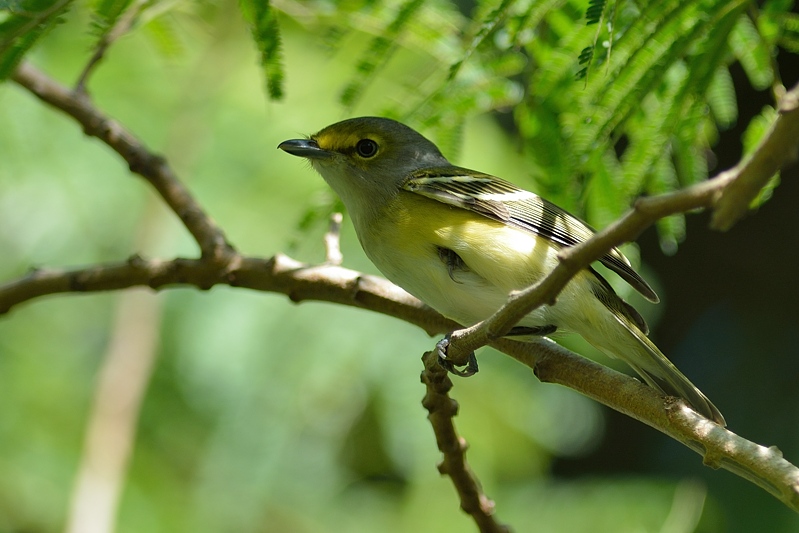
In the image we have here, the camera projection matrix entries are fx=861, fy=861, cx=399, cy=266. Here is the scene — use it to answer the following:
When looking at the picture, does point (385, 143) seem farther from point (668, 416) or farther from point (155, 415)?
point (155, 415)

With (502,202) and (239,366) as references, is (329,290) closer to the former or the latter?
(502,202)

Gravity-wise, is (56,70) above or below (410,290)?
above

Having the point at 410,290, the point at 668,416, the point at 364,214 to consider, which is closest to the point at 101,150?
the point at 364,214

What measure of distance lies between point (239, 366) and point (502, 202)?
2535 millimetres

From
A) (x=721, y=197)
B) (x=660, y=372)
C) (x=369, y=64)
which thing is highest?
(x=369, y=64)

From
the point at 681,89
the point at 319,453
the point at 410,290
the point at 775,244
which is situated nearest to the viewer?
the point at 681,89

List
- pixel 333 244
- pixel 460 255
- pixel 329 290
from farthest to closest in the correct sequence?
pixel 333 244
pixel 329 290
pixel 460 255

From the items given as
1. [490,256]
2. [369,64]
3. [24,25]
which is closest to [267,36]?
[369,64]

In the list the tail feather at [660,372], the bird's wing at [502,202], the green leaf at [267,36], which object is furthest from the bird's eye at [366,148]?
the tail feather at [660,372]

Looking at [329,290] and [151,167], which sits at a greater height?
[151,167]

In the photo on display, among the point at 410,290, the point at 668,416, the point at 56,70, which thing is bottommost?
the point at 668,416

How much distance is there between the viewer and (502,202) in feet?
12.1

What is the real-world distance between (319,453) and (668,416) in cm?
368

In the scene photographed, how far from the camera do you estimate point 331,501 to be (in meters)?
5.79
